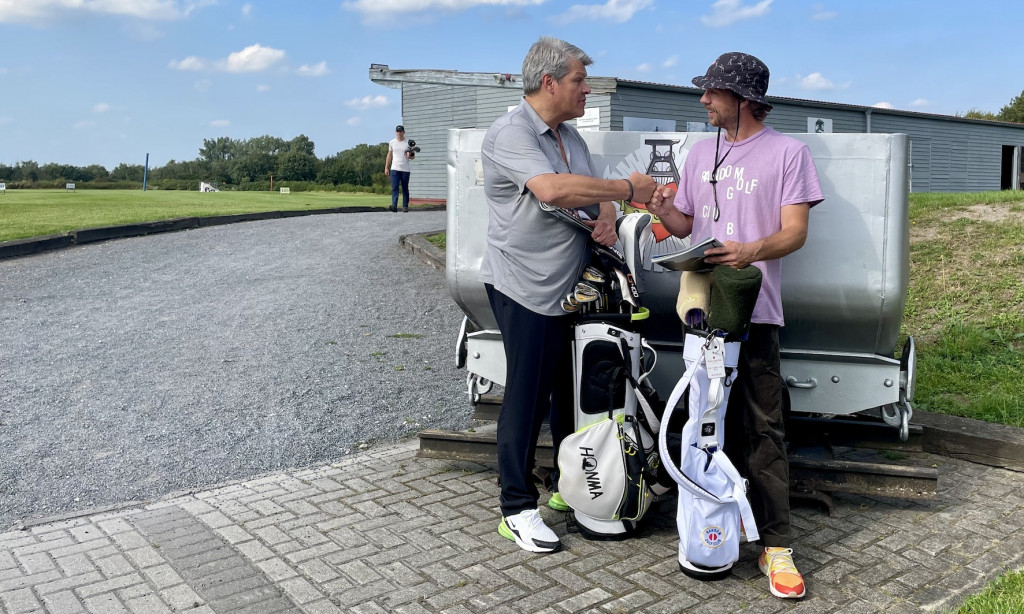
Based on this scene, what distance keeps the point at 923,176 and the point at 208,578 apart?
34.7 m

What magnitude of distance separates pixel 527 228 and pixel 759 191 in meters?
0.98

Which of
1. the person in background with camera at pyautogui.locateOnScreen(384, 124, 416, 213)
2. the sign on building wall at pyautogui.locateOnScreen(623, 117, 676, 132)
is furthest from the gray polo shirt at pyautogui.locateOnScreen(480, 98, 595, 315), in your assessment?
the person in background with camera at pyautogui.locateOnScreen(384, 124, 416, 213)

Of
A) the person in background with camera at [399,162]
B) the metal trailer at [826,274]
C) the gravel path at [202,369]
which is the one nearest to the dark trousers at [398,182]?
the person in background with camera at [399,162]

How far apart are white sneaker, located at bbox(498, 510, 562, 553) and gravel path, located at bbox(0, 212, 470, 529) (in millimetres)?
1694

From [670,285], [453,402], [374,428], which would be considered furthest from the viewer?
[453,402]

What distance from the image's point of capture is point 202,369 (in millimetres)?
7062

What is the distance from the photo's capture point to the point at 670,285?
14.3 feet

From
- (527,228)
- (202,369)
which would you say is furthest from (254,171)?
(527,228)

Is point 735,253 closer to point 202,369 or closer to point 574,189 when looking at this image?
point 574,189

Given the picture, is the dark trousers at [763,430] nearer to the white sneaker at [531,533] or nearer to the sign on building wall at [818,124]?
the white sneaker at [531,533]

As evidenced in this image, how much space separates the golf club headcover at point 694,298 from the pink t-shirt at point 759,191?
180 mm

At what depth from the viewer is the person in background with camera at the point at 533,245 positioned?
3.88m

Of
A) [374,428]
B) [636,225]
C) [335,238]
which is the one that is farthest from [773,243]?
[335,238]

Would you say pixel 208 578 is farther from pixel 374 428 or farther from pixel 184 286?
pixel 184 286
